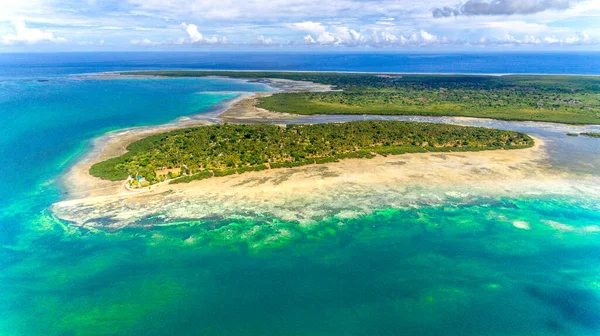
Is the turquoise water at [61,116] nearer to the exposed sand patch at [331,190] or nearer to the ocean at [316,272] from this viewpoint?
the ocean at [316,272]

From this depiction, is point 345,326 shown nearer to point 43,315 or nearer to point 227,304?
point 227,304

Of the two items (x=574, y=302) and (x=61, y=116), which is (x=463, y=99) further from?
(x=61, y=116)

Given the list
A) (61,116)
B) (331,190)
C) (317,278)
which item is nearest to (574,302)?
(317,278)

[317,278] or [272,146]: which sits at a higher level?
[272,146]

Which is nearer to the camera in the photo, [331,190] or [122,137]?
[331,190]

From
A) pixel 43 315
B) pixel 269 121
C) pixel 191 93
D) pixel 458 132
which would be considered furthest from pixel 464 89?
pixel 43 315

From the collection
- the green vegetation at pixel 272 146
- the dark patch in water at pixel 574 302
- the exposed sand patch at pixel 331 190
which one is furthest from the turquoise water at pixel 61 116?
the dark patch in water at pixel 574 302
